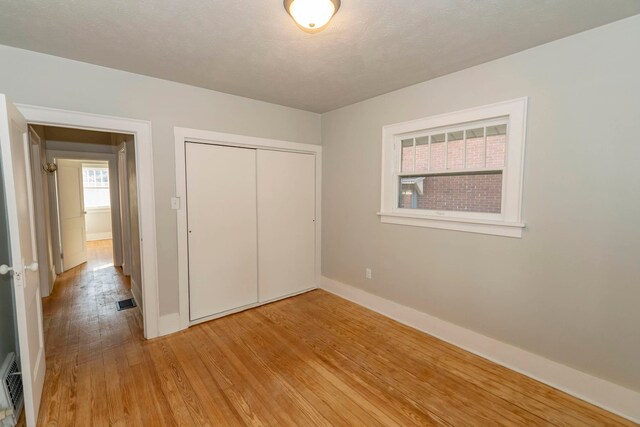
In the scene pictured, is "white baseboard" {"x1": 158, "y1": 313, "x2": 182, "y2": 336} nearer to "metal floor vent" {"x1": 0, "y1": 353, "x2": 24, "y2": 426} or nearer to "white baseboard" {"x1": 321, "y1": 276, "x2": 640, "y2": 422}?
"metal floor vent" {"x1": 0, "y1": 353, "x2": 24, "y2": 426}

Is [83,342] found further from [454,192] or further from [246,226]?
[454,192]

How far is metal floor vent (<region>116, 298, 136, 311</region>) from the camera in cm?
347

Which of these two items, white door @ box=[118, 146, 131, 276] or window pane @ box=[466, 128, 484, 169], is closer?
window pane @ box=[466, 128, 484, 169]

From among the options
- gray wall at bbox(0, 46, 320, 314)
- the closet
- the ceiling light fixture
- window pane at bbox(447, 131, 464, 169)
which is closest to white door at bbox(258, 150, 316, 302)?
the closet

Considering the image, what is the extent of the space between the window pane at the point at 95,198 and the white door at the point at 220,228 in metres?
6.93

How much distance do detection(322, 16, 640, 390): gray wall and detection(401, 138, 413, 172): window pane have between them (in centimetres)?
29

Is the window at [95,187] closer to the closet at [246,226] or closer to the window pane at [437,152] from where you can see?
the closet at [246,226]

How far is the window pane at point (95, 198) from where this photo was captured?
812cm

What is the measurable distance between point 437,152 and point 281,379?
2.47m

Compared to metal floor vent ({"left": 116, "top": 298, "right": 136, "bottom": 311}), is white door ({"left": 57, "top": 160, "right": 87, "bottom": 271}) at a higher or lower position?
higher

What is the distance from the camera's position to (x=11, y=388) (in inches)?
72.1

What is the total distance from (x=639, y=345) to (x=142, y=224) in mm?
3857

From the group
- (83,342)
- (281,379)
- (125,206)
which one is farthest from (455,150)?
(125,206)

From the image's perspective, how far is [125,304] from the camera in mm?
3570
